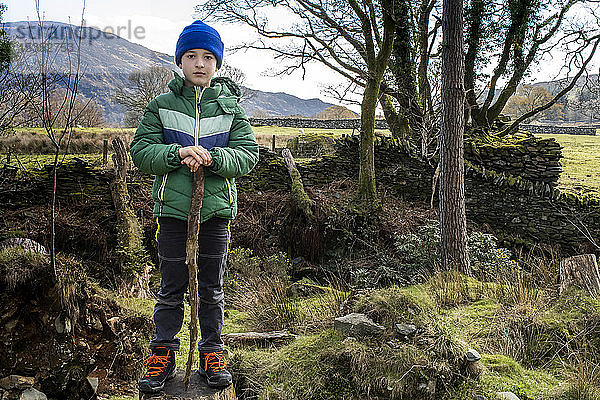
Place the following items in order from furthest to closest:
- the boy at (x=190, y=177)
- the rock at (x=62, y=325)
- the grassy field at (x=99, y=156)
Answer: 1. the grassy field at (x=99, y=156)
2. the rock at (x=62, y=325)
3. the boy at (x=190, y=177)

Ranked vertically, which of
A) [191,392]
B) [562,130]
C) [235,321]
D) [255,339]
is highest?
[562,130]

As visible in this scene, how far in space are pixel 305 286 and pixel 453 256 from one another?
253 centimetres

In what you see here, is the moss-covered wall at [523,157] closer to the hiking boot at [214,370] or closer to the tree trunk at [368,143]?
the tree trunk at [368,143]

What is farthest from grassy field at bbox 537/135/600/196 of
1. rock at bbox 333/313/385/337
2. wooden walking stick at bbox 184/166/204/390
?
wooden walking stick at bbox 184/166/204/390

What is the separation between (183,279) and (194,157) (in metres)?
0.74

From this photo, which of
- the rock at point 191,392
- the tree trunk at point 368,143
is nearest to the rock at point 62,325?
the rock at point 191,392

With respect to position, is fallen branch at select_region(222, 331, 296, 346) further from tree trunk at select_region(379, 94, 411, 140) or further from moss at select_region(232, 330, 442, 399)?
tree trunk at select_region(379, 94, 411, 140)

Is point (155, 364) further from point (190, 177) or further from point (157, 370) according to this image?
point (190, 177)

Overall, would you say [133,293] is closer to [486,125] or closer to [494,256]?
[494,256]

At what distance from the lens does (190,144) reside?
2.47m

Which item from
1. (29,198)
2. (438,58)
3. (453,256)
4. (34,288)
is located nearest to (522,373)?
(453,256)

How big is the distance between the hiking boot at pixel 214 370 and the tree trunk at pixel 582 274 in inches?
164

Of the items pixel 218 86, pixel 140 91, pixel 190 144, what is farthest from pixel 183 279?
pixel 140 91

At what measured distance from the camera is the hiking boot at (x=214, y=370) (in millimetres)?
2537
